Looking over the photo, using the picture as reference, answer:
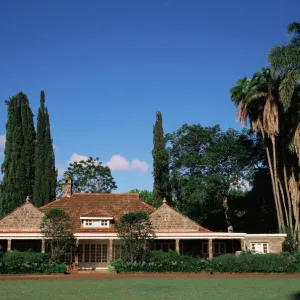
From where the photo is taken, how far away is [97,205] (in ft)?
105

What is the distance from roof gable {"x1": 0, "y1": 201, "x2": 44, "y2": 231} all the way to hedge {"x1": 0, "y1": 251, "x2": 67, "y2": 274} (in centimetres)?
564

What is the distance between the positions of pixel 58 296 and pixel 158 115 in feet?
92.6

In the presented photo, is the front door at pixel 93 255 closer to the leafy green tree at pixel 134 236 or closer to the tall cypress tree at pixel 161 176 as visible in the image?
the leafy green tree at pixel 134 236

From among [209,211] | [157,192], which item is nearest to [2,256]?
[157,192]

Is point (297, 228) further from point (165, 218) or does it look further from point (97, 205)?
point (97, 205)

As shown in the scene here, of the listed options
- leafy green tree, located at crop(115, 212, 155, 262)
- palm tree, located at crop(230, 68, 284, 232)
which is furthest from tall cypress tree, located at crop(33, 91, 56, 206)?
palm tree, located at crop(230, 68, 284, 232)

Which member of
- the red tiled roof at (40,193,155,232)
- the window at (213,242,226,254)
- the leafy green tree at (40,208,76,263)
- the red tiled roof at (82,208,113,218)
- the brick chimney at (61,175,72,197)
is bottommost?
the window at (213,242,226,254)

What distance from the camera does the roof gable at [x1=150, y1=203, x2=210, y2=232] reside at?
28.8 metres

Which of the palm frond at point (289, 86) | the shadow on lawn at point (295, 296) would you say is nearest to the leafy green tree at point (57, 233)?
the shadow on lawn at point (295, 296)

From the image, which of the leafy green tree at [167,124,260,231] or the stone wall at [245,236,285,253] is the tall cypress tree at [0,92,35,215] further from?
the stone wall at [245,236,285,253]

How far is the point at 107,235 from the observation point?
26641 millimetres

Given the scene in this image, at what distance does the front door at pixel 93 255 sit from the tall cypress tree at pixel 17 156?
33.1 ft

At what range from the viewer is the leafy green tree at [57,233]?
952 inches

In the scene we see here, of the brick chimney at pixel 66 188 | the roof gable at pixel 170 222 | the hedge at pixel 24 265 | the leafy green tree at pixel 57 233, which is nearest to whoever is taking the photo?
the hedge at pixel 24 265
